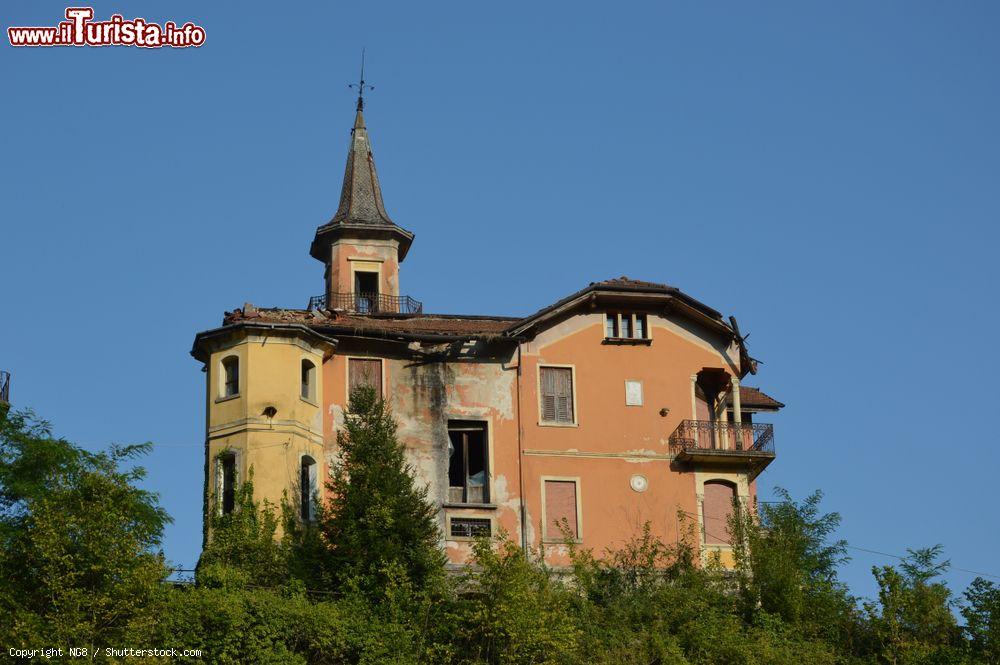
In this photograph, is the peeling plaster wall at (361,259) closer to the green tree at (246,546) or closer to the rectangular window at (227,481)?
the rectangular window at (227,481)

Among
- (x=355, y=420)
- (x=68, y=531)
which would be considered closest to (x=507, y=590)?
(x=355, y=420)

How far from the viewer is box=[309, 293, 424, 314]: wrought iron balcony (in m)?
60.2

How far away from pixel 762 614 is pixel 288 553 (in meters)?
12.8

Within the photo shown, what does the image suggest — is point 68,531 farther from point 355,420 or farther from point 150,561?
point 355,420

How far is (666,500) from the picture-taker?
52594mm

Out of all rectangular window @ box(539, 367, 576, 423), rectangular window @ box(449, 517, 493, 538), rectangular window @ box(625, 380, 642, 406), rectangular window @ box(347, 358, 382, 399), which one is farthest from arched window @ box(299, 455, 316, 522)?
rectangular window @ box(625, 380, 642, 406)

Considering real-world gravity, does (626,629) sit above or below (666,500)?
below

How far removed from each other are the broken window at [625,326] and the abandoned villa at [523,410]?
0.15 feet

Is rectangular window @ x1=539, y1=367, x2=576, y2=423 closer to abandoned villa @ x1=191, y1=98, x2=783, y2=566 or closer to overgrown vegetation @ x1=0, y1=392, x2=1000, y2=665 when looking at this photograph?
abandoned villa @ x1=191, y1=98, x2=783, y2=566

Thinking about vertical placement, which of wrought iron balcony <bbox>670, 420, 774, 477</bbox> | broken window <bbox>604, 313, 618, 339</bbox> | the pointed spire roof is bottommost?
wrought iron balcony <bbox>670, 420, 774, 477</bbox>

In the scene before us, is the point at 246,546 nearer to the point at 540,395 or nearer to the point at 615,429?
the point at 540,395

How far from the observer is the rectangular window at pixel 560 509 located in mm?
51469

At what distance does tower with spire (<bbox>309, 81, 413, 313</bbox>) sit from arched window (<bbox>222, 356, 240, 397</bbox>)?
30.4 ft

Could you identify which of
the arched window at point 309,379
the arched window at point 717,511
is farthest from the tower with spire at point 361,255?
the arched window at point 717,511
